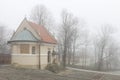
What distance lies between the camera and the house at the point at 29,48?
36844 mm

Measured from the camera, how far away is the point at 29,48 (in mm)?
37000

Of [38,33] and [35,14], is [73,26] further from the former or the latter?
[38,33]

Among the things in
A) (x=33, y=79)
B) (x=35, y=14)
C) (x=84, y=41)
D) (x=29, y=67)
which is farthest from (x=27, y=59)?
(x=84, y=41)

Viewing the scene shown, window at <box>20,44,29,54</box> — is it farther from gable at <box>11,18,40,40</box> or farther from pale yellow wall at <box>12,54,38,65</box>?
gable at <box>11,18,40,40</box>

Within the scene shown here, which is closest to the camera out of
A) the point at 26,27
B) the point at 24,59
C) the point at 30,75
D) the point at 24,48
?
the point at 30,75

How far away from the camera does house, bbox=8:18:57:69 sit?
36844 millimetres

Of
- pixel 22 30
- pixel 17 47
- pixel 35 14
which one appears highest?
pixel 35 14

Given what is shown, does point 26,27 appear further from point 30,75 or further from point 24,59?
point 30,75

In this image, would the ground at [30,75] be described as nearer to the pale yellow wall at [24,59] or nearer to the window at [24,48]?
the pale yellow wall at [24,59]

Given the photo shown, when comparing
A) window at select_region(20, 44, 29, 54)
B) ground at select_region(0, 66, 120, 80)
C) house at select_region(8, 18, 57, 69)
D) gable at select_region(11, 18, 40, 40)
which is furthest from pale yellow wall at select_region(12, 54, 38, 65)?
ground at select_region(0, 66, 120, 80)

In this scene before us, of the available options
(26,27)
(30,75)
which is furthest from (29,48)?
(30,75)

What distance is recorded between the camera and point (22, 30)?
40062 millimetres

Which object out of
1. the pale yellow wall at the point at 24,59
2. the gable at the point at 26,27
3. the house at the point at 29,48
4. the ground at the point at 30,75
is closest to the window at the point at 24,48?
the house at the point at 29,48

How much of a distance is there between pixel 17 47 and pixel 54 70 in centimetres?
687
